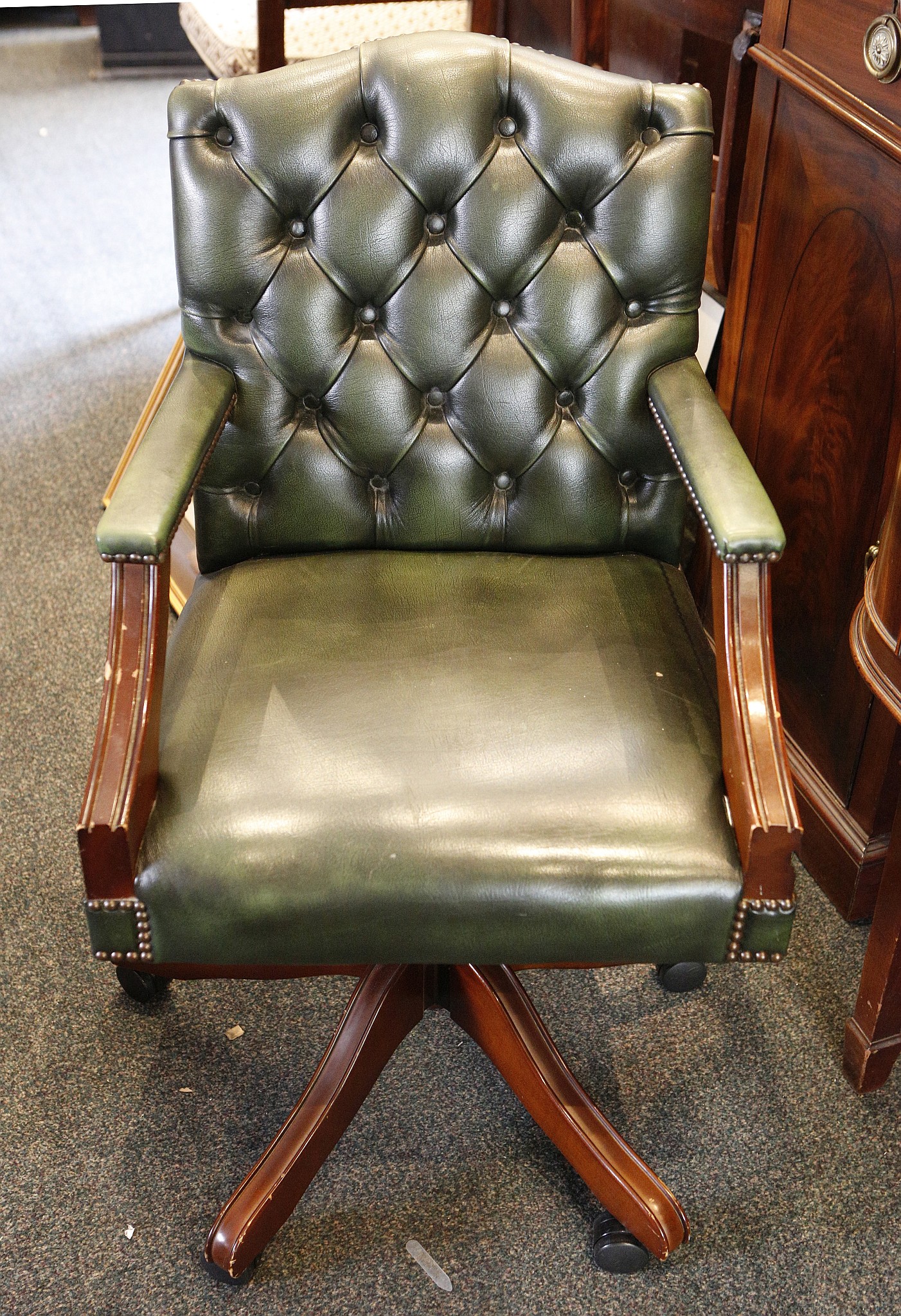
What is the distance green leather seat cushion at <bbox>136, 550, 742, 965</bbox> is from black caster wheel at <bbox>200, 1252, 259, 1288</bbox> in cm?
39

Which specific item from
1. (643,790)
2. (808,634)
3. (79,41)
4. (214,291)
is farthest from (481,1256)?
(79,41)

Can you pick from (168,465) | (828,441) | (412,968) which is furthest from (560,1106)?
(828,441)

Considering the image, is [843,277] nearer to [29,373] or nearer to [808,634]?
[808,634]

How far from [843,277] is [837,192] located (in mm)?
94

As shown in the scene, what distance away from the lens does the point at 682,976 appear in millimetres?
1545

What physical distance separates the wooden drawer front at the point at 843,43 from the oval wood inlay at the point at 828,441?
0.44 ft

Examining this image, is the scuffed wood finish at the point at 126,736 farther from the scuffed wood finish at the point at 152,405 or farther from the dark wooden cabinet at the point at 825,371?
the dark wooden cabinet at the point at 825,371

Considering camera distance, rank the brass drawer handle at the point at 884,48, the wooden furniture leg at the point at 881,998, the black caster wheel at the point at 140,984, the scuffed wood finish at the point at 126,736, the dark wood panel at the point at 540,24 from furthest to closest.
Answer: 1. the dark wood panel at the point at 540,24
2. the black caster wheel at the point at 140,984
3. the wooden furniture leg at the point at 881,998
4. the brass drawer handle at the point at 884,48
5. the scuffed wood finish at the point at 126,736

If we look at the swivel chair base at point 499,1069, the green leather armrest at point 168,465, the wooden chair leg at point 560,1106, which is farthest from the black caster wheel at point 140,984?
the green leather armrest at point 168,465

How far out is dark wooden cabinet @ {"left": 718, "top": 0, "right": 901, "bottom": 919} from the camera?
4.42 feet

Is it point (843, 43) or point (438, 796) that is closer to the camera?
point (438, 796)

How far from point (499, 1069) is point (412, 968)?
150 millimetres

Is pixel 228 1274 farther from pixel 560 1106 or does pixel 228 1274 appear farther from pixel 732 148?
pixel 732 148

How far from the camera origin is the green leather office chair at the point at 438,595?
103cm
